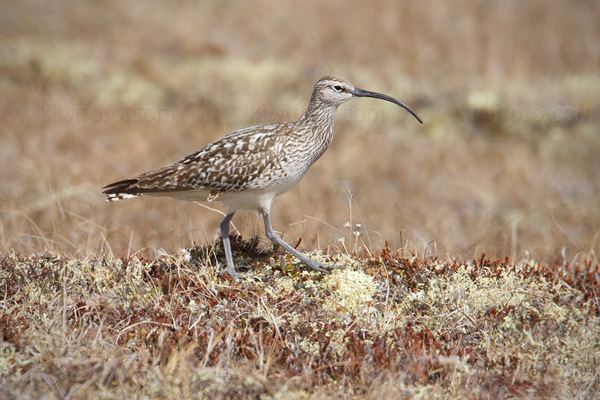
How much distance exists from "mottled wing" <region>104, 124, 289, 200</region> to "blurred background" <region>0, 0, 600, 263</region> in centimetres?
367

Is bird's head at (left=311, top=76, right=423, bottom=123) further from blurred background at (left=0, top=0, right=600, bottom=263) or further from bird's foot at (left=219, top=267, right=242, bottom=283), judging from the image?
blurred background at (left=0, top=0, right=600, bottom=263)

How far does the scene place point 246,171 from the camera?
556 cm

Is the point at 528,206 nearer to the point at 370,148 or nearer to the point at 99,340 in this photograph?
the point at 370,148

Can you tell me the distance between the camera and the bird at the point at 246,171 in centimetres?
557

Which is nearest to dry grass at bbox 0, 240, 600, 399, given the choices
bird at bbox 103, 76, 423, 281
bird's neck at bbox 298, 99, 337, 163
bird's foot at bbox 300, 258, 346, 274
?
bird's foot at bbox 300, 258, 346, 274

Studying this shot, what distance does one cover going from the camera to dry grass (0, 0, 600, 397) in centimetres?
1131

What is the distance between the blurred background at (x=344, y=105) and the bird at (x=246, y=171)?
3.52 metres

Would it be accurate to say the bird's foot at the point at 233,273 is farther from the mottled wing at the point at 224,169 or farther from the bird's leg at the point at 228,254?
the mottled wing at the point at 224,169

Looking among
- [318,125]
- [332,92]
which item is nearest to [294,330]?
[318,125]

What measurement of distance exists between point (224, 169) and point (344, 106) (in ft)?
32.6

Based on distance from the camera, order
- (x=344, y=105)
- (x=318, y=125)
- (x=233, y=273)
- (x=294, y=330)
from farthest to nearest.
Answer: (x=344, y=105), (x=318, y=125), (x=233, y=273), (x=294, y=330)

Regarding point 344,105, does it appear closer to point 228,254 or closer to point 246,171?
point 246,171

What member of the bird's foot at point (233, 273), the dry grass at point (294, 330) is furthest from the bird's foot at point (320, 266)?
the bird's foot at point (233, 273)

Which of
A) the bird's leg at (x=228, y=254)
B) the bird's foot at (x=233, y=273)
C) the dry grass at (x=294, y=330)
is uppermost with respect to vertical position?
the bird's leg at (x=228, y=254)
